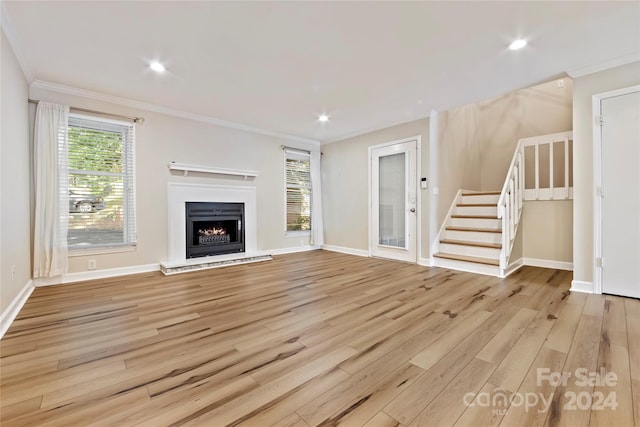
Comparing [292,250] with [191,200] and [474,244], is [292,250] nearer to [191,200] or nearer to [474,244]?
[191,200]

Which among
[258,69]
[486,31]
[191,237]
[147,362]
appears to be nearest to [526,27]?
[486,31]

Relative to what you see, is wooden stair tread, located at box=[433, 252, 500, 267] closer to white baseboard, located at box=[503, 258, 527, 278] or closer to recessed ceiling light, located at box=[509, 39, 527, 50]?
white baseboard, located at box=[503, 258, 527, 278]

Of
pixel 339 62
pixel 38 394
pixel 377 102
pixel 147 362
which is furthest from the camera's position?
pixel 377 102

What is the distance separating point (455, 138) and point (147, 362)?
218 inches

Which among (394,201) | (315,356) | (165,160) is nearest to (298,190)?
(394,201)

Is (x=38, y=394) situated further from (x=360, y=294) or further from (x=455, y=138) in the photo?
(x=455, y=138)

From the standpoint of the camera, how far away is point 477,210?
191 inches

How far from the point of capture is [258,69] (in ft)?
9.92

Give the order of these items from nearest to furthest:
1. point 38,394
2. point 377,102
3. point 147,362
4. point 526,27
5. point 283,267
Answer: point 38,394 → point 147,362 → point 526,27 → point 377,102 → point 283,267

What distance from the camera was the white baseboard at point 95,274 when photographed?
11.1ft

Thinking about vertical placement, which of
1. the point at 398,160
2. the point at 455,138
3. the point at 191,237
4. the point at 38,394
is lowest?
the point at 38,394

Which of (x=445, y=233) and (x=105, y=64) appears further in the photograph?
(x=445, y=233)

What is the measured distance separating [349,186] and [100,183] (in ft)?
14.0

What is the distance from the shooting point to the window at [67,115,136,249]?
3582 millimetres
